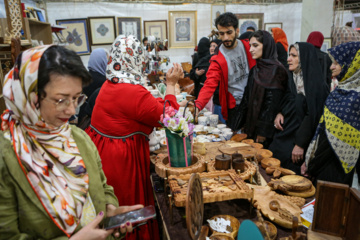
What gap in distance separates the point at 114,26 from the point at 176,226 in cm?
634

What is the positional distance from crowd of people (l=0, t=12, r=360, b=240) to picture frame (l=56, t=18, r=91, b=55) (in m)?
3.51

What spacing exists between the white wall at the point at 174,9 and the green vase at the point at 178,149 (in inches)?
235

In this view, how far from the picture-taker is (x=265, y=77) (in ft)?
8.46

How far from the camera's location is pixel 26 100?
85 centimetres

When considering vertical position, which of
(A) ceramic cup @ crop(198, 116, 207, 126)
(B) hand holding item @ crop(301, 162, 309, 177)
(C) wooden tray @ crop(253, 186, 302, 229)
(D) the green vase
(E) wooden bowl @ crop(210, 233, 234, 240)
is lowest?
(B) hand holding item @ crop(301, 162, 309, 177)

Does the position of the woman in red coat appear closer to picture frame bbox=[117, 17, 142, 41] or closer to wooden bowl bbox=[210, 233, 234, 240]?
wooden bowl bbox=[210, 233, 234, 240]

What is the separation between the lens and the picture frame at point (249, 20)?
717 centimetres

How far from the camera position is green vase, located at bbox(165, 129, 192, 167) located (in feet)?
4.95

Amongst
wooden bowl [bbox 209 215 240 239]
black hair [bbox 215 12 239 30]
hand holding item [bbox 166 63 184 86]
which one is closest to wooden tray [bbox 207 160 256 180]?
wooden bowl [bbox 209 215 240 239]

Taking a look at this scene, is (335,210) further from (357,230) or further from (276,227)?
(276,227)

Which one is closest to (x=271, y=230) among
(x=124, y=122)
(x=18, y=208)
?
(x=18, y=208)

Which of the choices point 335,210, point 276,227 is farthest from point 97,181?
point 335,210

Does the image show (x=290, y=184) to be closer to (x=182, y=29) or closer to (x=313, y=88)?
(x=313, y=88)

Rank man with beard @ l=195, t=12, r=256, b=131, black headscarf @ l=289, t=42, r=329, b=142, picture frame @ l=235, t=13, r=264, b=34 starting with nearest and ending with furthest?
black headscarf @ l=289, t=42, r=329, b=142 → man with beard @ l=195, t=12, r=256, b=131 → picture frame @ l=235, t=13, r=264, b=34
